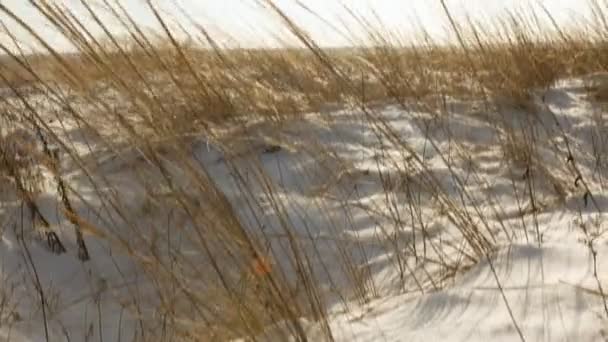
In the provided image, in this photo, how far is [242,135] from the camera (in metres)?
2.01

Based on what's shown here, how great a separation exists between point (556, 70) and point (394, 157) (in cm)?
129

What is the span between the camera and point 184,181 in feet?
5.60

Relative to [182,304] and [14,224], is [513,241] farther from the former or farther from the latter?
[14,224]

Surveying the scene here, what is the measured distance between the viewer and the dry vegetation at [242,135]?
103cm

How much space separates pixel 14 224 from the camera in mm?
1533

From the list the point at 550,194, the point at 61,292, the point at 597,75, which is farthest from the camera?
the point at 597,75

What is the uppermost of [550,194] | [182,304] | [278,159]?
[278,159]

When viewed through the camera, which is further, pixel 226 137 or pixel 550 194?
pixel 226 137

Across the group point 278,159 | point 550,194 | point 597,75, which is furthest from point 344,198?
point 597,75

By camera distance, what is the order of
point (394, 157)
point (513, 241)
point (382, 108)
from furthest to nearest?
point (382, 108) → point (394, 157) → point (513, 241)

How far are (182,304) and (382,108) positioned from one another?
1.33m

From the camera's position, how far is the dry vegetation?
1.03m

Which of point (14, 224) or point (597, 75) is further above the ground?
point (14, 224)

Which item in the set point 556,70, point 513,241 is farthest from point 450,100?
point 513,241
